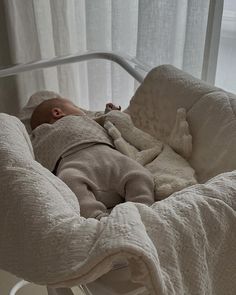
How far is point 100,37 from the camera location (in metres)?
1.54

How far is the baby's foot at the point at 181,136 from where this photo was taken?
3.27ft

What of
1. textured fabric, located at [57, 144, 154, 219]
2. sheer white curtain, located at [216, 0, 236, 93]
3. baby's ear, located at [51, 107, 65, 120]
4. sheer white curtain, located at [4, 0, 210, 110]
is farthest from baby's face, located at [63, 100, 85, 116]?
sheer white curtain, located at [216, 0, 236, 93]

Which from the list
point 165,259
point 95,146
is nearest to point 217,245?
point 165,259

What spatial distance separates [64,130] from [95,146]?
0.09 metres

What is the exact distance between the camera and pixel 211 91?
1.02 m

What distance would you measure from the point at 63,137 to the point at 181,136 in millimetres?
278

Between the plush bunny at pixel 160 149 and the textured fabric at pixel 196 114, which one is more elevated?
the textured fabric at pixel 196 114

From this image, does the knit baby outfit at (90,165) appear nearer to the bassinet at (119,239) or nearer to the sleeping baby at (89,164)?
the sleeping baby at (89,164)

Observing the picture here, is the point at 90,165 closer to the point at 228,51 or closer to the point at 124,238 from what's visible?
the point at 124,238

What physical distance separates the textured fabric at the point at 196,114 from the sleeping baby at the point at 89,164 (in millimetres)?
122

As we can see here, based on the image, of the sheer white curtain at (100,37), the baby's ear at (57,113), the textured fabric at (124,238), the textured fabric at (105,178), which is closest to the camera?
the textured fabric at (124,238)

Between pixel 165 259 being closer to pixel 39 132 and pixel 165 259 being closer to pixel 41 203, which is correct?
pixel 41 203

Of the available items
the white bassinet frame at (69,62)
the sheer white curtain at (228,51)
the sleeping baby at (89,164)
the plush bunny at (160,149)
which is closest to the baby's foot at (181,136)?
the plush bunny at (160,149)

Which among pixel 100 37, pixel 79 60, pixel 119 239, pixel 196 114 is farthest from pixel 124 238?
pixel 100 37
